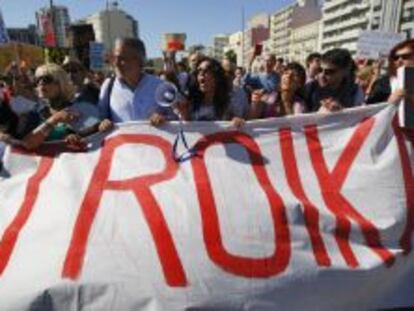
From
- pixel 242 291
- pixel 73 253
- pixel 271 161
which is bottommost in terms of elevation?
pixel 242 291

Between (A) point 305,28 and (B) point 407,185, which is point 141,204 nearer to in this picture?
(B) point 407,185

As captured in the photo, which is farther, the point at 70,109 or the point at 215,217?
the point at 70,109

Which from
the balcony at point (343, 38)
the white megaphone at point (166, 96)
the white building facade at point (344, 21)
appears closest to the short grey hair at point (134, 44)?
→ the white megaphone at point (166, 96)

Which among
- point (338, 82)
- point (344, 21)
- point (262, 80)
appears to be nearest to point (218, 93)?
point (338, 82)

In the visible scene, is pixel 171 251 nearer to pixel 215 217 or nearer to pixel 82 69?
pixel 215 217

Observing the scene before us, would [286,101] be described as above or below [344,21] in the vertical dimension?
below

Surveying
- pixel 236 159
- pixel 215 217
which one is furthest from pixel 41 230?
pixel 236 159

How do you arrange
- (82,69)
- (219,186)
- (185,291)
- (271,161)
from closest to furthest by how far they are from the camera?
(185,291) < (219,186) < (271,161) < (82,69)

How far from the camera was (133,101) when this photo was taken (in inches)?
156

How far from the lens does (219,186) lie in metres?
3.38

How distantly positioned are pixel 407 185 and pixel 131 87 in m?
1.87

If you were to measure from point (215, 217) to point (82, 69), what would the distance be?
3.67 metres

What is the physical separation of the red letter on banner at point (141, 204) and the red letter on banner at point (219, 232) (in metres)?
0.18

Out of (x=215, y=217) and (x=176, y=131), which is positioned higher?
(x=176, y=131)
